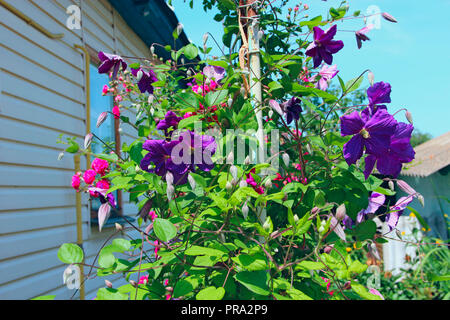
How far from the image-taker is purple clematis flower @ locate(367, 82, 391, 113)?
81 centimetres

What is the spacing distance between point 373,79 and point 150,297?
790mm

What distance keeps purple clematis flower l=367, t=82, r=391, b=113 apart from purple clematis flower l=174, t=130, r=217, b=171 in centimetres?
42

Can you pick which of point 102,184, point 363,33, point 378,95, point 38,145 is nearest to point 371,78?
point 378,95

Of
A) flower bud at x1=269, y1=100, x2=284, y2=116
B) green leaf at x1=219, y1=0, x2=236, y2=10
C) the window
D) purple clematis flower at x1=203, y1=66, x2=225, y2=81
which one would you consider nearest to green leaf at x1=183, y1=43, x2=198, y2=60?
purple clematis flower at x1=203, y1=66, x2=225, y2=81

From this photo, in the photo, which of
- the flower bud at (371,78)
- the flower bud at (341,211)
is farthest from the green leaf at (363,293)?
the flower bud at (371,78)

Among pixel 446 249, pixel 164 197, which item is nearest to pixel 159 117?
pixel 164 197

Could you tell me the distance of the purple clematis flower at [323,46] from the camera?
0.86 metres

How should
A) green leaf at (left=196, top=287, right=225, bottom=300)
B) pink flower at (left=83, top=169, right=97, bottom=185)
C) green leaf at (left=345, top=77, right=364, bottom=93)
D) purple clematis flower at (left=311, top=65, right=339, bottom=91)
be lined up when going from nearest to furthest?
green leaf at (left=196, top=287, right=225, bottom=300) < green leaf at (left=345, top=77, right=364, bottom=93) < purple clematis flower at (left=311, top=65, right=339, bottom=91) < pink flower at (left=83, top=169, right=97, bottom=185)

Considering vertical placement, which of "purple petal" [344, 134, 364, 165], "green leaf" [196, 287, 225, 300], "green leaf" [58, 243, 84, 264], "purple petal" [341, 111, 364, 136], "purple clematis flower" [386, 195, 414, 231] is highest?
"purple petal" [341, 111, 364, 136]

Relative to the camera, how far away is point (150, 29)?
3932mm

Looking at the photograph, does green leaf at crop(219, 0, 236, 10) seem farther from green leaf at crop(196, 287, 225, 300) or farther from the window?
the window

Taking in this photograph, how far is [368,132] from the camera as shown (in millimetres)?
757

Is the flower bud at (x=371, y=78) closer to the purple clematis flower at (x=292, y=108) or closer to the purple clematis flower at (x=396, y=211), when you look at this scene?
the purple clematis flower at (x=292, y=108)

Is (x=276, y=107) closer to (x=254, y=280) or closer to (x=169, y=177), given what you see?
(x=169, y=177)
